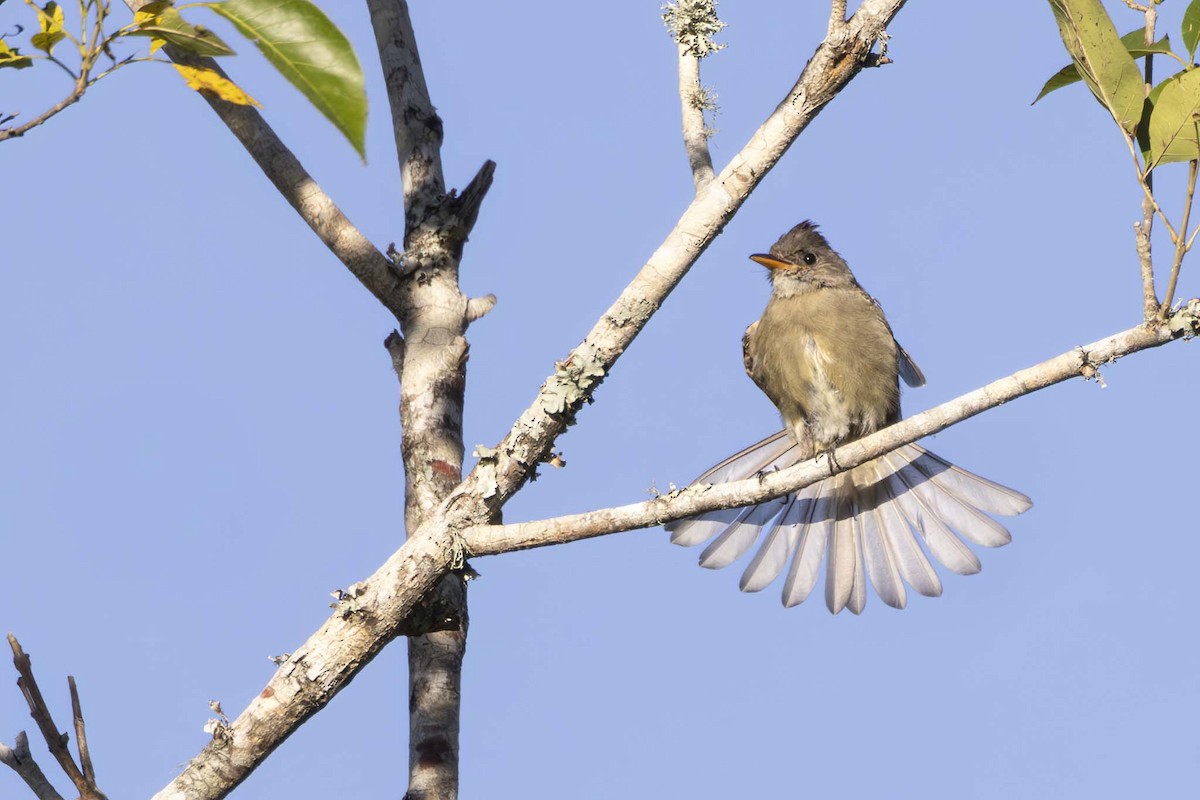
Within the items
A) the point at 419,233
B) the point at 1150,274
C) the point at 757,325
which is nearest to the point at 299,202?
the point at 419,233

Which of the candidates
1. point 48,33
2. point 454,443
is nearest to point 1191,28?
point 454,443

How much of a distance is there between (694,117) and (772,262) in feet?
10.1

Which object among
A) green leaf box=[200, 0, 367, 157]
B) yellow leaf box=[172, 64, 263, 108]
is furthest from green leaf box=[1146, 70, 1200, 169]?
yellow leaf box=[172, 64, 263, 108]

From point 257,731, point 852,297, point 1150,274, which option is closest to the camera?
point 1150,274

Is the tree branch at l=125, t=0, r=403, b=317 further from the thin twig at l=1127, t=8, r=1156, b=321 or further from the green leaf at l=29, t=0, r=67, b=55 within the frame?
the thin twig at l=1127, t=8, r=1156, b=321

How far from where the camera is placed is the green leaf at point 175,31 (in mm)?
2523

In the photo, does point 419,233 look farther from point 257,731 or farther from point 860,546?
point 860,546

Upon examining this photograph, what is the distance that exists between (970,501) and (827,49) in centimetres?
304

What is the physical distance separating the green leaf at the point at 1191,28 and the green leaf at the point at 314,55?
79.2 inches

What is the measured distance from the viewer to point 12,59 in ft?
8.55

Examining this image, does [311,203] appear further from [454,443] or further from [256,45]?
[256,45]

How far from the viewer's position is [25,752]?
3.07m

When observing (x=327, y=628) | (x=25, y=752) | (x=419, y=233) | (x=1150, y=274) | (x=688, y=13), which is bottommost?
(x=25, y=752)

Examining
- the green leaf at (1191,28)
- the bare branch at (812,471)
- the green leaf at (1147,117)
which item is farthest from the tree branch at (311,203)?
the green leaf at (1191,28)
